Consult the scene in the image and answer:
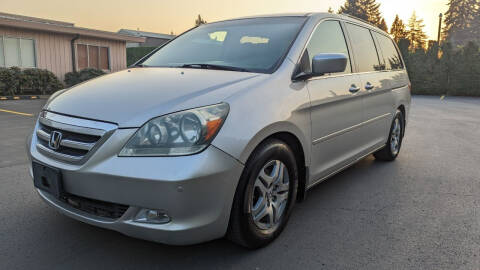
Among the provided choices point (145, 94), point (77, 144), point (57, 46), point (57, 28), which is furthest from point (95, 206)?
point (57, 46)

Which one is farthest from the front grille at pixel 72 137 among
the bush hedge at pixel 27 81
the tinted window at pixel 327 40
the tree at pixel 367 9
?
the tree at pixel 367 9

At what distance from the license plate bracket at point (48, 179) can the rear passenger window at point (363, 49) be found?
2956 mm

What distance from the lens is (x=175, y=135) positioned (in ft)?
7.07

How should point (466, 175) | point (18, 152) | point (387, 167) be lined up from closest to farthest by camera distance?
1. point (466, 175)
2. point (387, 167)
3. point (18, 152)

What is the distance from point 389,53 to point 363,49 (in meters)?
1.06

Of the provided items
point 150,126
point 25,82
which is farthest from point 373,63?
point 25,82

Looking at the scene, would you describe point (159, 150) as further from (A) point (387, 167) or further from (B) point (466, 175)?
(B) point (466, 175)

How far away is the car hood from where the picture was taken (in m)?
2.25

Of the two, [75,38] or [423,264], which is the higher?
[75,38]

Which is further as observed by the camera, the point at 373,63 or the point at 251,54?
the point at 373,63

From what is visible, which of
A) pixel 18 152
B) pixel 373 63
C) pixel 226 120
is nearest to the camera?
pixel 226 120

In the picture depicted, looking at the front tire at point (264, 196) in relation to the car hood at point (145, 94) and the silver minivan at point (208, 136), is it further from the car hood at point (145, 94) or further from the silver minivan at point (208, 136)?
the car hood at point (145, 94)

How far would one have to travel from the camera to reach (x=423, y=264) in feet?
8.30

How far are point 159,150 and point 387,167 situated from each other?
379 centimetres
